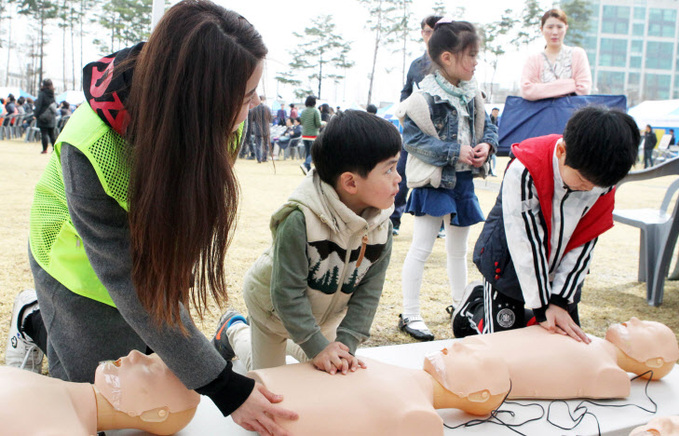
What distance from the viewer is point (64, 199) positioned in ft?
4.34

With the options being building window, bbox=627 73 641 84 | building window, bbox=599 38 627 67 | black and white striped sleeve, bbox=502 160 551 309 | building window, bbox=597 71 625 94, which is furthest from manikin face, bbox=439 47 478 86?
building window, bbox=627 73 641 84

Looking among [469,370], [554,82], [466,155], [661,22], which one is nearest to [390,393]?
[469,370]

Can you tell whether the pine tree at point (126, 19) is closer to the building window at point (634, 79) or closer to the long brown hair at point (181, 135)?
the long brown hair at point (181, 135)

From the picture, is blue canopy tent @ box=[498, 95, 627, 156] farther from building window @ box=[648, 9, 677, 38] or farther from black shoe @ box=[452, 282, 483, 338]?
building window @ box=[648, 9, 677, 38]

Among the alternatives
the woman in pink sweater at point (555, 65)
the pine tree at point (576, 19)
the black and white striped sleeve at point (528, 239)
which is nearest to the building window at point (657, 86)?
the pine tree at point (576, 19)

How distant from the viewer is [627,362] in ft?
5.67

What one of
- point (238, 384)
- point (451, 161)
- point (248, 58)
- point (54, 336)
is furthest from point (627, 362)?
point (54, 336)

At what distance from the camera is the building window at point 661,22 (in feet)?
170

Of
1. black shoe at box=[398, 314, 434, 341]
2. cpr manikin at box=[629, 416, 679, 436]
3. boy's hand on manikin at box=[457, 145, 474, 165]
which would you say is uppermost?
boy's hand on manikin at box=[457, 145, 474, 165]

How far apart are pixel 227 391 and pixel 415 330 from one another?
133cm

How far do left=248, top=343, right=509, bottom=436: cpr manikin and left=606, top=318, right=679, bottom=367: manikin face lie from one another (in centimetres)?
50

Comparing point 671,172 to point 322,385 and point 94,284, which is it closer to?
point 322,385

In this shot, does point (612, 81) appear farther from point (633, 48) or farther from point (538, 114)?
point (538, 114)

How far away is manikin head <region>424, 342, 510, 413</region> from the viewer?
144 cm
